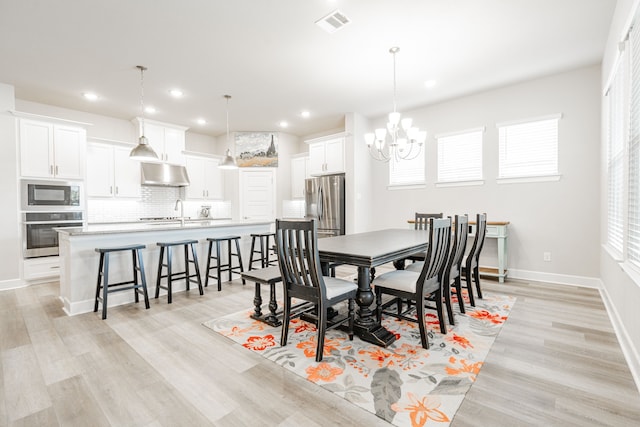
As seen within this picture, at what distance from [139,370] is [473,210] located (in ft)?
15.5

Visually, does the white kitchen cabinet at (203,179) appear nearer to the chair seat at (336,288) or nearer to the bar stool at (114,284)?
the bar stool at (114,284)

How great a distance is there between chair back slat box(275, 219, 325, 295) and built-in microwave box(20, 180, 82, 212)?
4.33 m

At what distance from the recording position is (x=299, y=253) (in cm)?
212

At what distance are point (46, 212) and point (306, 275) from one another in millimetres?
4599

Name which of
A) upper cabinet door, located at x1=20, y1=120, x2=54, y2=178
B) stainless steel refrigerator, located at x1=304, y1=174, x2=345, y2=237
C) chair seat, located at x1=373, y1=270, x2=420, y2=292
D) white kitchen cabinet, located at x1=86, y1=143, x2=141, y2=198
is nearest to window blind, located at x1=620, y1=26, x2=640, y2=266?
chair seat, located at x1=373, y1=270, x2=420, y2=292

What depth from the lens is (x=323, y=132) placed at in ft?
23.3

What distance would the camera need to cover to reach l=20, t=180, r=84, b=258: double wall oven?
14.2 feet

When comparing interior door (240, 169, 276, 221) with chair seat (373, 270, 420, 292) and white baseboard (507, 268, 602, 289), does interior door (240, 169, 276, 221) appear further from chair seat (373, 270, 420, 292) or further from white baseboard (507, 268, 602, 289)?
white baseboard (507, 268, 602, 289)

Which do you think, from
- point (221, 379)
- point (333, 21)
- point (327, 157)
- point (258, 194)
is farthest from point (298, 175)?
point (221, 379)

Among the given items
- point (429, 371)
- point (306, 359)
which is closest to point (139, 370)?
point (306, 359)

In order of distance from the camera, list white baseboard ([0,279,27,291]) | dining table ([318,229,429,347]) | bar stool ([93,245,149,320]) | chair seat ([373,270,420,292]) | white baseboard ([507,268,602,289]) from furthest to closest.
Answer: white baseboard ([0,279,27,291]), white baseboard ([507,268,602,289]), bar stool ([93,245,149,320]), chair seat ([373,270,420,292]), dining table ([318,229,429,347])

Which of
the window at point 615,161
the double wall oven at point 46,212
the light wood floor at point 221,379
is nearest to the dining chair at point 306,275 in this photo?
the light wood floor at point 221,379

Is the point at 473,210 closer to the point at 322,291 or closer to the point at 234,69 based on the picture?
the point at 322,291

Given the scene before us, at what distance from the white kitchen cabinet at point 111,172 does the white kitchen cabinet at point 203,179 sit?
3.37ft
